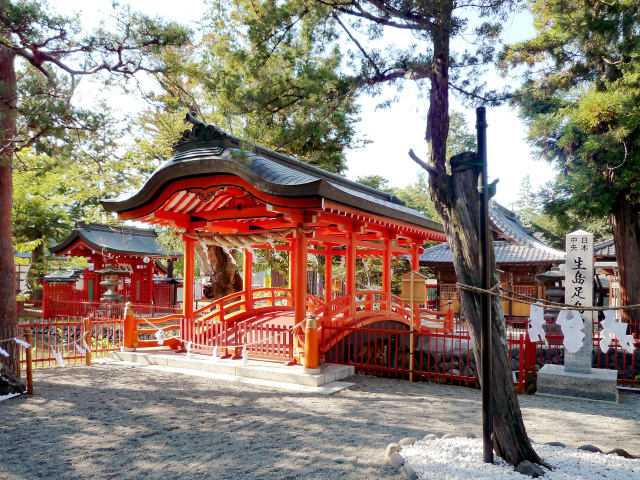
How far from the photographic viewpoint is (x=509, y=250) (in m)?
20.9

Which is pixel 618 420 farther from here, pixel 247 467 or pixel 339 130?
pixel 339 130

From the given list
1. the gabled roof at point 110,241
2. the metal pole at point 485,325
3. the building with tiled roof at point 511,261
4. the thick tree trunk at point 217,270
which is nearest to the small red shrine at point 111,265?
the gabled roof at point 110,241

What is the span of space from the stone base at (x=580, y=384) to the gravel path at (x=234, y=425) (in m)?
0.28

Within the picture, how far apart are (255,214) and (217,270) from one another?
8913mm

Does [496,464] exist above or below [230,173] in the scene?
below

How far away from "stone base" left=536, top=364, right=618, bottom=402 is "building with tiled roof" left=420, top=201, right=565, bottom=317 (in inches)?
426

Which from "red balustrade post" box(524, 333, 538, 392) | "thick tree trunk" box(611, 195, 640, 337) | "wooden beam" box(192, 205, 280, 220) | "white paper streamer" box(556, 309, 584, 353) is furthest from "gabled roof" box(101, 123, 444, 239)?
"thick tree trunk" box(611, 195, 640, 337)

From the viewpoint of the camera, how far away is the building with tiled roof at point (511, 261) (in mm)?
19547

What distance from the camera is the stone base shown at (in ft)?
25.4

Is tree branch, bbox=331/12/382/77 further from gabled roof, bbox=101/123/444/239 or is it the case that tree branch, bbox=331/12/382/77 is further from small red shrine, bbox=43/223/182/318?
small red shrine, bbox=43/223/182/318

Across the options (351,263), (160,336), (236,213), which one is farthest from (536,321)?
(160,336)

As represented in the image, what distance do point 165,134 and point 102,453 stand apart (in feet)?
46.7

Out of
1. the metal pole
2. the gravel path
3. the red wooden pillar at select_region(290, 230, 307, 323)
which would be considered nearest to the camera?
the metal pole

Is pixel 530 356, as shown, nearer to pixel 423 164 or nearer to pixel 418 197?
pixel 423 164
